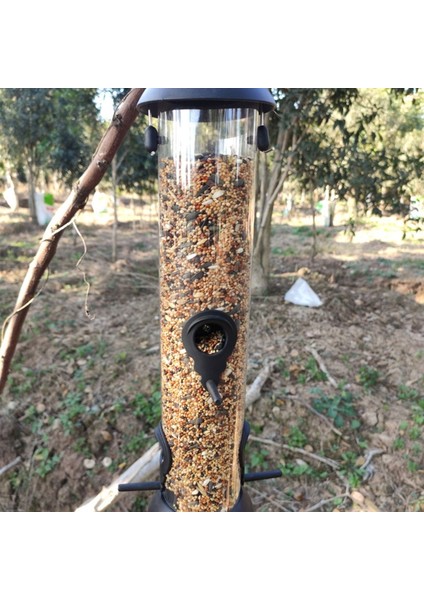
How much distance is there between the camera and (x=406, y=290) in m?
5.57

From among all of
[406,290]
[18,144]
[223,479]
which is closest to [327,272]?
[406,290]

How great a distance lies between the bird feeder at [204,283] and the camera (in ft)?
4.38

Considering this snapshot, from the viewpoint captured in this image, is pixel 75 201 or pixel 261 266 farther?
pixel 261 266

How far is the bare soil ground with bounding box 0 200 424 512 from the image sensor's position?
2938 millimetres

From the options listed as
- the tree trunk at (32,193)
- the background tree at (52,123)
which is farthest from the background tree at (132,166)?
the tree trunk at (32,193)

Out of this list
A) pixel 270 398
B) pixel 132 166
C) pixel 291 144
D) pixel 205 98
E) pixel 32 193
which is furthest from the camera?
pixel 32 193

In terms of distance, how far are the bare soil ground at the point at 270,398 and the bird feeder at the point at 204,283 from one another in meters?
0.83

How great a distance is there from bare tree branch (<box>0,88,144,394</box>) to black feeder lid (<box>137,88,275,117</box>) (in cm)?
8

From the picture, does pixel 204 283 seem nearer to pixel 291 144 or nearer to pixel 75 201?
pixel 75 201

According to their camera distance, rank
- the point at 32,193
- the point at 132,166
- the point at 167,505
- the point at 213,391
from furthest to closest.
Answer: the point at 32,193 → the point at 132,166 → the point at 167,505 → the point at 213,391

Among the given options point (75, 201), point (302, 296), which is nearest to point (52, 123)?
point (302, 296)

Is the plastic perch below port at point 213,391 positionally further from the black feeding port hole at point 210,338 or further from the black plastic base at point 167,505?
the black plastic base at point 167,505

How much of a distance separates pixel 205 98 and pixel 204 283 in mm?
517

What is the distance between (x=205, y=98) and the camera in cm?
117
